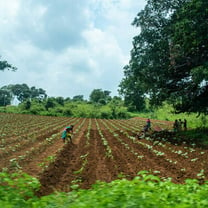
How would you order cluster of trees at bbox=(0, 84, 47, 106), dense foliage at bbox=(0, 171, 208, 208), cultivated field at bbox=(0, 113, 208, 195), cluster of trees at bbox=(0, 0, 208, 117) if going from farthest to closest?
cluster of trees at bbox=(0, 84, 47, 106) → cluster of trees at bbox=(0, 0, 208, 117) → cultivated field at bbox=(0, 113, 208, 195) → dense foliage at bbox=(0, 171, 208, 208)

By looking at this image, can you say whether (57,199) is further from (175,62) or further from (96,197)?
(175,62)

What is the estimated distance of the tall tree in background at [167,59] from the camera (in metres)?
17.4

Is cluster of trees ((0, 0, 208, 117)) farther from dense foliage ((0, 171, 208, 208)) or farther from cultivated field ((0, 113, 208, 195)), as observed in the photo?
dense foliage ((0, 171, 208, 208))

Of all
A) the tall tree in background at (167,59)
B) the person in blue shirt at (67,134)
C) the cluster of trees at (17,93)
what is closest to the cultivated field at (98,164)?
the person in blue shirt at (67,134)

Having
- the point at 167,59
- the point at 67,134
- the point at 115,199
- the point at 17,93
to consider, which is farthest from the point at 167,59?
the point at 17,93

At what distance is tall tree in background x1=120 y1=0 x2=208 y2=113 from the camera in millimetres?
17359

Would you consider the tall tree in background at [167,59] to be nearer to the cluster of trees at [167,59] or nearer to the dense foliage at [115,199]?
the cluster of trees at [167,59]

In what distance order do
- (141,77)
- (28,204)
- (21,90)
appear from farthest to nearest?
(21,90) < (141,77) < (28,204)

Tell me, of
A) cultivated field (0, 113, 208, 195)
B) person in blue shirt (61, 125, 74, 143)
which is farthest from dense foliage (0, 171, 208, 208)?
person in blue shirt (61, 125, 74, 143)

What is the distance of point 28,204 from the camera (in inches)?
142

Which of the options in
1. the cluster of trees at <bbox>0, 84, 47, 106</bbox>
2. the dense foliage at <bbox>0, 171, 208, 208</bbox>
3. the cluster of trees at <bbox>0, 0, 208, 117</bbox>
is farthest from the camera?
the cluster of trees at <bbox>0, 84, 47, 106</bbox>

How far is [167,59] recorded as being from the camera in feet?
61.6

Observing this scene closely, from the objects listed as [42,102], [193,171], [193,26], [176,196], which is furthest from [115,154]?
[42,102]

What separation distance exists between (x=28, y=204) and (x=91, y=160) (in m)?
9.55
